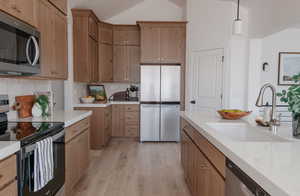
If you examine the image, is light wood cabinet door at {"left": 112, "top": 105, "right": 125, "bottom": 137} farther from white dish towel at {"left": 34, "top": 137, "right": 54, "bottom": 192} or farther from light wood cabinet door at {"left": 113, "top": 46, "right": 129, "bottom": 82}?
white dish towel at {"left": 34, "top": 137, "right": 54, "bottom": 192}

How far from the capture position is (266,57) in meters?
4.64

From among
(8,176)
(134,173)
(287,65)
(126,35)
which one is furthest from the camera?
(126,35)

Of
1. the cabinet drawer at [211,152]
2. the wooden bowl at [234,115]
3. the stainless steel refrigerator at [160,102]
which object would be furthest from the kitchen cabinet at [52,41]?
the stainless steel refrigerator at [160,102]

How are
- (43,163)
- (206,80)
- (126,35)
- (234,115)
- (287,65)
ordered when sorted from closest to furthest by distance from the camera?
(43,163) → (234,115) → (206,80) → (287,65) → (126,35)

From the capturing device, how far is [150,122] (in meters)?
4.77

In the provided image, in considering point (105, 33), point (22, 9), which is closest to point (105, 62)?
point (105, 33)

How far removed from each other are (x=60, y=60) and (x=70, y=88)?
1289 mm

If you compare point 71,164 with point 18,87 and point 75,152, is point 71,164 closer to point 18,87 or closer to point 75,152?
point 75,152

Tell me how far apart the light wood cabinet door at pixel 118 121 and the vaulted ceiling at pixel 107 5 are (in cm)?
216

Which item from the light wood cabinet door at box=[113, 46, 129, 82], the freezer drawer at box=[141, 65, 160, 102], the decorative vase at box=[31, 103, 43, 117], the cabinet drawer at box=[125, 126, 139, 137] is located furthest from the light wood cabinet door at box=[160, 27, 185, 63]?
the decorative vase at box=[31, 103, 43, 117]

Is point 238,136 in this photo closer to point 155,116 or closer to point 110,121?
point 155,116

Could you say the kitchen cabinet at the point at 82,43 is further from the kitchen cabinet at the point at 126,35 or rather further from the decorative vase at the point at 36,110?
Result: the decorative vase at the point at 36,110

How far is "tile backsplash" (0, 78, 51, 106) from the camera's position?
2188 mm

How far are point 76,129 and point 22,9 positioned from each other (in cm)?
136
